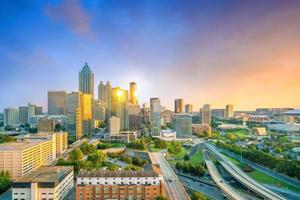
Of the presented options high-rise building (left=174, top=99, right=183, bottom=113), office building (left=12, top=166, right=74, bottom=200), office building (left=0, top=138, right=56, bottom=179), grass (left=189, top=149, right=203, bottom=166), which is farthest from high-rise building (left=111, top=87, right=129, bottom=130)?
office building (left=12, top=166, right=74, bottom=200)

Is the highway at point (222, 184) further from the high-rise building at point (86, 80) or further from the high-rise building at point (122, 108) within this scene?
the high-rise building at point (86, 80)

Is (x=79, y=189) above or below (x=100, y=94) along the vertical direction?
below

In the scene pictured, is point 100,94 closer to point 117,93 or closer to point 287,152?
point 117,93

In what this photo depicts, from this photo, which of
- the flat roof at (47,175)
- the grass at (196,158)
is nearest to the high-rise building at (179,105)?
the grass at (196,158)

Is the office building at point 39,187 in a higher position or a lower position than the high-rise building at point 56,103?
lower

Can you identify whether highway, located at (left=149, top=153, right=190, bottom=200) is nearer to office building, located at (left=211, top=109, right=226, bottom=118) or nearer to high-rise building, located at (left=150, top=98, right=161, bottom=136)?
high-rise building, located at (left=150, top=98, right=161, bottom=136)

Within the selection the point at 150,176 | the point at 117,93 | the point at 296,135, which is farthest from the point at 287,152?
the point at 117,93
